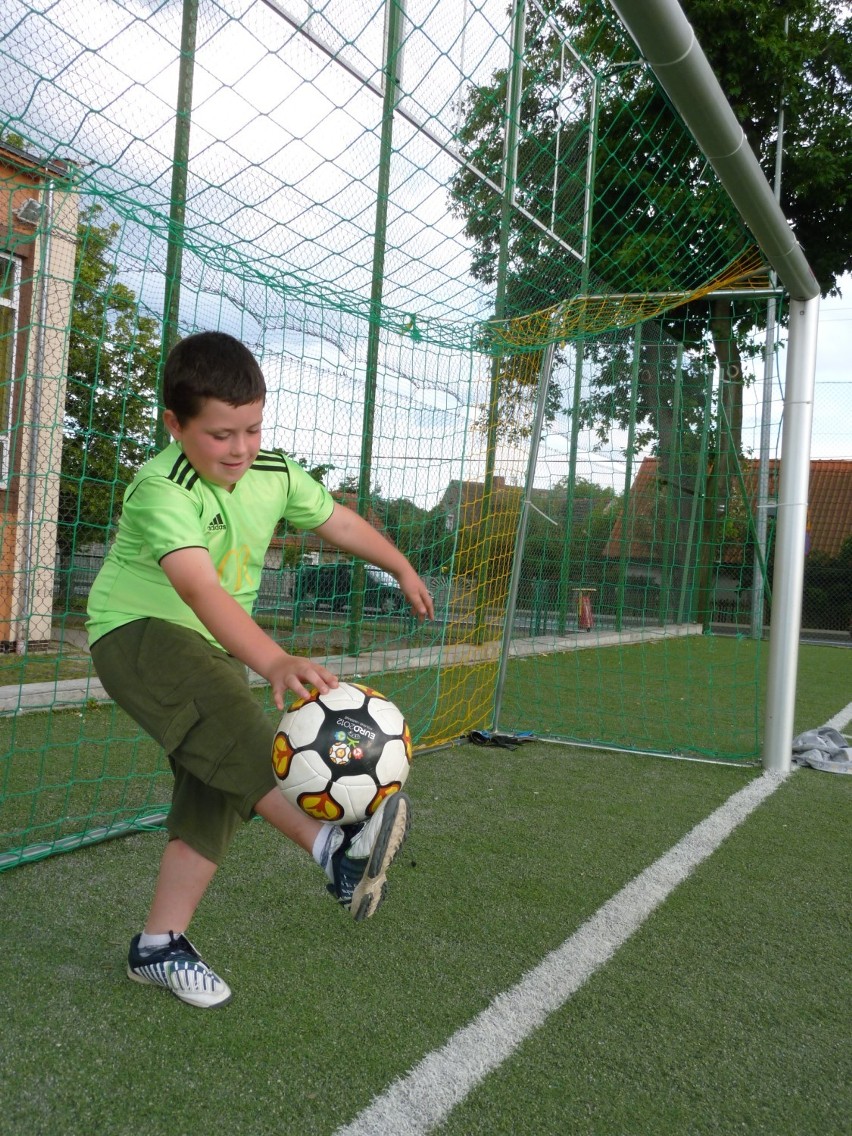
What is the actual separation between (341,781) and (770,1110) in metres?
1.05

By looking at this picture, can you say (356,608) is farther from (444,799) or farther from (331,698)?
(331,698)

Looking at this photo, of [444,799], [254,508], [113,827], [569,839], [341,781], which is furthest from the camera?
[444,799]

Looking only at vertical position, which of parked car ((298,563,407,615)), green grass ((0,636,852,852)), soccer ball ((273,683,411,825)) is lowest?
green grass ((0,636,852,852))

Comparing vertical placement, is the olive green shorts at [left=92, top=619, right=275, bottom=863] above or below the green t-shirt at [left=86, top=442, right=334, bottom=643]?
below

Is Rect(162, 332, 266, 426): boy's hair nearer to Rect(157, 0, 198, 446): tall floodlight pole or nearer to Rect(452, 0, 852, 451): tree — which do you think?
Rect(157, 0, 198, 446): tall floodlight pole

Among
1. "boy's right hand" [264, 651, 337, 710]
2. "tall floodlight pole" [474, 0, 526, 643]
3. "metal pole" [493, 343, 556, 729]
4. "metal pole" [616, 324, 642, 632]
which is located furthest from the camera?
"metal pole" [616, 324, 642, 632]

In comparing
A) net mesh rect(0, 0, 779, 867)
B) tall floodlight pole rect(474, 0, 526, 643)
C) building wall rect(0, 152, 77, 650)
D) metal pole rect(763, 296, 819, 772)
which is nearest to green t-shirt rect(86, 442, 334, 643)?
net mesh rect(0, 0, 779, 867)

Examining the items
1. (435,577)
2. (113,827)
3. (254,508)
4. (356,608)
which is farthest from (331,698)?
(356,608)

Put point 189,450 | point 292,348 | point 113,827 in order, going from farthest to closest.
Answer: point 292,348, point 113,827, point 189,450

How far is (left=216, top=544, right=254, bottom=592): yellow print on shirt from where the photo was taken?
87.0 inches

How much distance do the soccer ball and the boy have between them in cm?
7

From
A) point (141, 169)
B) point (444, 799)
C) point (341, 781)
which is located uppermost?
point (141, 169)

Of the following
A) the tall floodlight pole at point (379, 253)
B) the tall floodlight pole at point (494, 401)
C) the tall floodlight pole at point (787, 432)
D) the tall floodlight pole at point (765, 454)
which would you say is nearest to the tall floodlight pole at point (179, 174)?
the tall floodlight pole at point (379, 253)

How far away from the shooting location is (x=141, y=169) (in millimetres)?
3350
